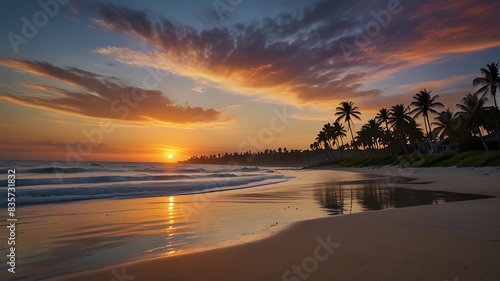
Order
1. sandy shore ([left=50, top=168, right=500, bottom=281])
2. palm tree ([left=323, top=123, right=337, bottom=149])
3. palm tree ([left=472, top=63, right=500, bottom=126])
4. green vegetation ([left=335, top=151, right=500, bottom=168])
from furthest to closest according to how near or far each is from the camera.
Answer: palm tree ([left=323, top=123, right=337, bottom=149]) < palm tree ([left=472, top=63, right=500, bottom=126]) < green vegetation ([left=335, top=151, right=500, bottom=168]) < sandy shore ([left=50, top=168, right=500, bottom=281])

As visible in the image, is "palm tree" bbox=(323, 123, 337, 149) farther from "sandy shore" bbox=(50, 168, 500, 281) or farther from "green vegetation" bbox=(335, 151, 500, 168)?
"sandy shore" bbox=(50, 168, 500, 281)

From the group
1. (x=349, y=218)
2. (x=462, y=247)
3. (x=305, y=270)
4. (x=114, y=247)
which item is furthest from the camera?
(x=349, y=218)

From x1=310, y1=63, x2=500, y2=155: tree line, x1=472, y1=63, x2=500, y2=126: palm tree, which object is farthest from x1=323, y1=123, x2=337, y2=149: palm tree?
x1=472, y1=63, x2=500, y2=126: palm tree

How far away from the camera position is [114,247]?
6863 millimetres

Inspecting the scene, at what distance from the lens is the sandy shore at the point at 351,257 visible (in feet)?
15.0

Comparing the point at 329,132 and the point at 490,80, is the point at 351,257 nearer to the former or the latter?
the point at 490,80

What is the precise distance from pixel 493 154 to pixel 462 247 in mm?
36603

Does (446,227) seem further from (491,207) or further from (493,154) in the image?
(493,154)

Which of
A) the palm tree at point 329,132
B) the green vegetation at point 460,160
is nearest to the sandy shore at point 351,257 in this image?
the green vegetation at point 460,160

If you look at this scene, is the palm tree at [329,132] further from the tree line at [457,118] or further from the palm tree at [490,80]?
the palm tree at [490,80]

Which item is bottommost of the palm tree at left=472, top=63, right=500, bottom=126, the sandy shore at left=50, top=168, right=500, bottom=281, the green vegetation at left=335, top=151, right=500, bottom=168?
the sandy shore at left=50, top=168, right=500, bottom=281

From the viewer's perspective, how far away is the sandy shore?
4562mm

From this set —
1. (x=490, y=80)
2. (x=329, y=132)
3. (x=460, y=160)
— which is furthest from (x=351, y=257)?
(x=329, y=132)

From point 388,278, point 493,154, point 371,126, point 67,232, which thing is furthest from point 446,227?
point 371,126
